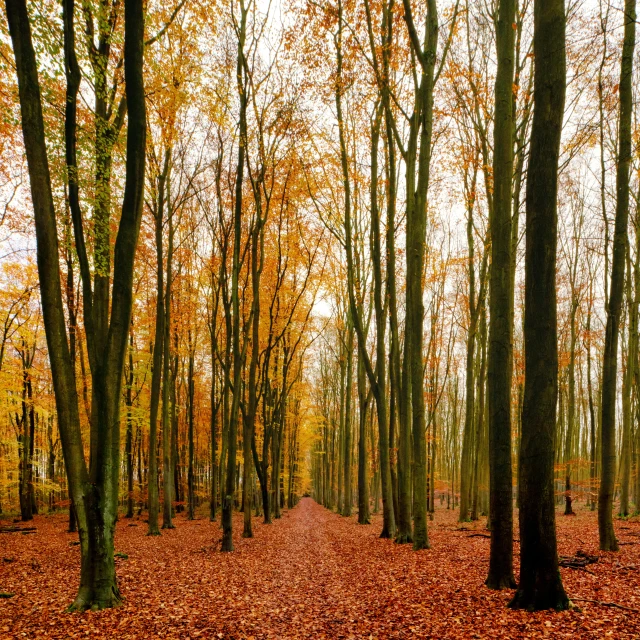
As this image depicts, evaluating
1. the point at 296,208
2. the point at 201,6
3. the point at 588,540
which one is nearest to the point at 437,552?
the point at 588,540

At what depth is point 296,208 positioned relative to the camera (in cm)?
1680

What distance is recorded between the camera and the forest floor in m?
4.65

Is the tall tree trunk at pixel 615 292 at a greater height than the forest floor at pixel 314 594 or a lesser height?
greater

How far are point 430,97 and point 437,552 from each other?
10.2 meters

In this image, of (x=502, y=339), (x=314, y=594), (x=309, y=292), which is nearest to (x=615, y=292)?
(x=502, y=339)

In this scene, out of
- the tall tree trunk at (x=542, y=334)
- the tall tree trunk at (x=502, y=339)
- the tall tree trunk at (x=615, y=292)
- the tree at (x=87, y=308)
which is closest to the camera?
the tall tree trunk at (x=542, y=334)

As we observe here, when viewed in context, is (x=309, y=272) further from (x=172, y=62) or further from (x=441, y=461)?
(x=441, y=461)

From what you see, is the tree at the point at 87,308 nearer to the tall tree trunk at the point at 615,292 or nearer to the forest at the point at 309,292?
the forest at the point at 309,292

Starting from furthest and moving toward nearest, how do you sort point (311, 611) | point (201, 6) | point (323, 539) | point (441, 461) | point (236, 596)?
1. point (441, 461)
2. point (323, 539)
3. point (201, 6)
4. point (236, 596)
5. point (311, 611)

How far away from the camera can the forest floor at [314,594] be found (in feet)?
15.3

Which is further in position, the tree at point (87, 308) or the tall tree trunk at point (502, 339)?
the tall tree trunk at point (502, 339)

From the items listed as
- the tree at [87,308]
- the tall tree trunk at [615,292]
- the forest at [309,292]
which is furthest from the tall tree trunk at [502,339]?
the tree at [87,308]

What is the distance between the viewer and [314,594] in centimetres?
671

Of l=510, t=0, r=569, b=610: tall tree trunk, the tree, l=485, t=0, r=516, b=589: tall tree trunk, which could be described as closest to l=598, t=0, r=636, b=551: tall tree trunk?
l=485, t=0, r=516, b=589: tall tree trunk
